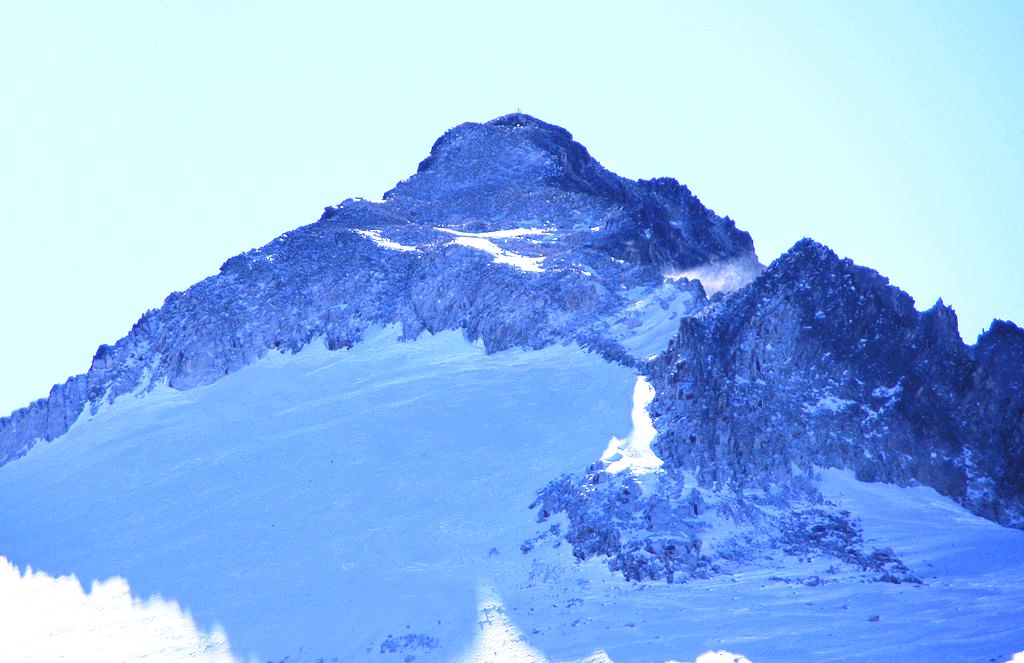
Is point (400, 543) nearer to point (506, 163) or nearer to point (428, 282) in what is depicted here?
point (428, 282)

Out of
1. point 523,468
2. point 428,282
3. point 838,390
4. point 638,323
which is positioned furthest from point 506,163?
point 838,390

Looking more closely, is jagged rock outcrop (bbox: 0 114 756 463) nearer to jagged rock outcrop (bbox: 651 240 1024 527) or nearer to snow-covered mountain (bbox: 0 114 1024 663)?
snow-covered mountain (bbox: 0 114 1024 663)

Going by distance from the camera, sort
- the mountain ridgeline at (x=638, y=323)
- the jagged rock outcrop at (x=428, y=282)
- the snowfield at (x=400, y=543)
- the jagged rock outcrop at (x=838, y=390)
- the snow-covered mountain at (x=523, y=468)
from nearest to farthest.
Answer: the snowfield at (x=400, y=543)
the snow-covered mountain at (x=523, y=468)
the jagged rock outcrop at (x=838, y=390)
the mountain ridgeline at (x=638, y=323)
the jagged rock outcrop at (x=428, y=282)

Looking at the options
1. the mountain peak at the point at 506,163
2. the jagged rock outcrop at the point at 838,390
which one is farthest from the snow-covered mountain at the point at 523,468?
the mountain peak at the point at 506,163

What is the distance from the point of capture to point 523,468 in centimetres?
4622

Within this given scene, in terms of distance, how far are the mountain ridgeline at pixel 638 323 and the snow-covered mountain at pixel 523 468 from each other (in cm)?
11

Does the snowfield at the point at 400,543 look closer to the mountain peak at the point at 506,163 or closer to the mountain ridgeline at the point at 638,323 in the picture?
the mountain ridgeline at the point at 638,323

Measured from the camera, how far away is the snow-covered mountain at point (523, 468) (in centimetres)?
3703

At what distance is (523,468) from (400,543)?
509cm

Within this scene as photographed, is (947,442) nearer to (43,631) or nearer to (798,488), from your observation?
(798,488)

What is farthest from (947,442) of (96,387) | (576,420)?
(96,387)

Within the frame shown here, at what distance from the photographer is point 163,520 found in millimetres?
49688

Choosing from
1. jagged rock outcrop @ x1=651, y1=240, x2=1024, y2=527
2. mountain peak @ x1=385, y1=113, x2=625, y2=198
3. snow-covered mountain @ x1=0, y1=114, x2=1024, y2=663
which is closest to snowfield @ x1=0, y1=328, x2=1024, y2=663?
snow-covered mountain @ x1=0, y1=114, x2=1024, y2=663

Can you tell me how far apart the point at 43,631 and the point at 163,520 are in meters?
7.08
